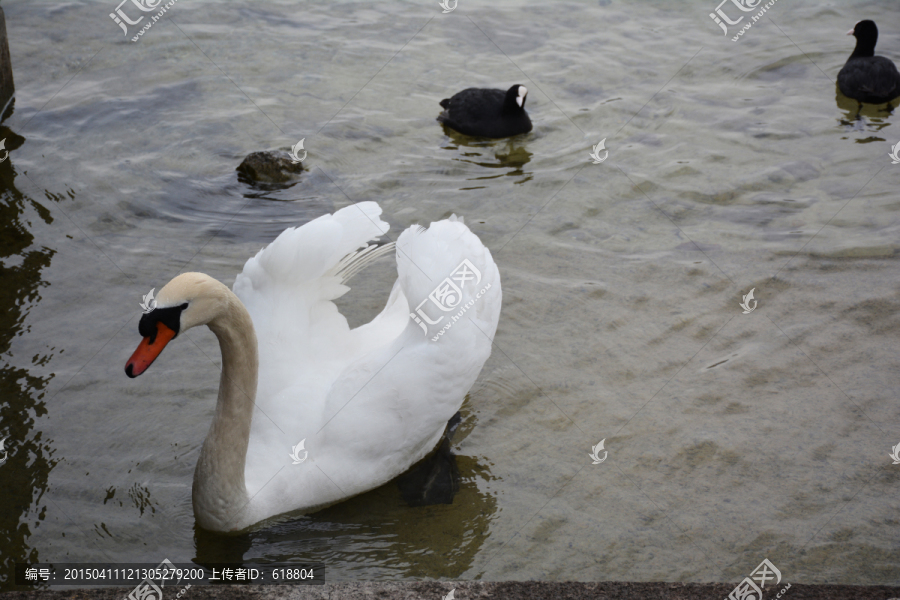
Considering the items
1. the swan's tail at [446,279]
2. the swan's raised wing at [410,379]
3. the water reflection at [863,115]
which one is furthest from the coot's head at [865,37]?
the swan's raised wing at [410,379]

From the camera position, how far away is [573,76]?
29.6ft

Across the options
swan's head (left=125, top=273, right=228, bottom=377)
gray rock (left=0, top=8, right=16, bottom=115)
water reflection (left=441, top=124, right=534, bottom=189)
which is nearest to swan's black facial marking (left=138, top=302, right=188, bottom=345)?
swan's head (left=125, top=273, right=228, bottom=377)

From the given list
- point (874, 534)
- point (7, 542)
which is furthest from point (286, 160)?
point (874, 534)

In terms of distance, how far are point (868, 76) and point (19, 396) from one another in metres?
8.23

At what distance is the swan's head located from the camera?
118 inches

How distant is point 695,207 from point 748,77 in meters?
3.13

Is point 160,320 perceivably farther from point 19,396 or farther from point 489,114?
point 489,114

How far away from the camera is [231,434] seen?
11.5 ft

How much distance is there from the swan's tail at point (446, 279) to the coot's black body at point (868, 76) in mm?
5986

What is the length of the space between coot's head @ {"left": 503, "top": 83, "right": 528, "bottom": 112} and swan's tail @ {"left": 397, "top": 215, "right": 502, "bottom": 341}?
3.79m

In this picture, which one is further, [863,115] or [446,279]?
[863,115]

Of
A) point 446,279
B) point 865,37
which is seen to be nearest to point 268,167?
point 446,279

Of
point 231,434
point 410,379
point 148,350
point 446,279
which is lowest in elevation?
point 231,434

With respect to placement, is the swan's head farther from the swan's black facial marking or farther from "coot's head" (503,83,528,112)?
"coot's head" (503,83,528,112)
